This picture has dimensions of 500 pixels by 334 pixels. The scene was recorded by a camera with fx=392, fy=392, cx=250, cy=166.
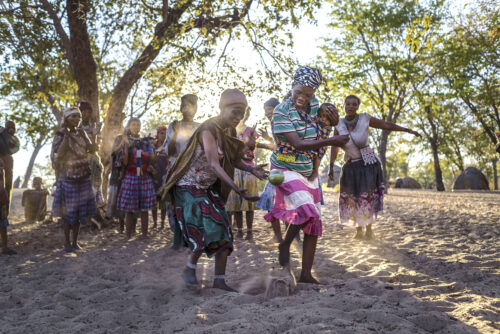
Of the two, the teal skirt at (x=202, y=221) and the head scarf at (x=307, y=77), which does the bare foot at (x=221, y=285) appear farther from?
the head scarf at (x=307, y=77)

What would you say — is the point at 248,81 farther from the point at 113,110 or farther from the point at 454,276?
the point at 454,276

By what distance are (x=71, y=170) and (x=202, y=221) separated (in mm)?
3018

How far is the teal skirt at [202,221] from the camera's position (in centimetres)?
339

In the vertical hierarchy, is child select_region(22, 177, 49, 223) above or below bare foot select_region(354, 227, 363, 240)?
above

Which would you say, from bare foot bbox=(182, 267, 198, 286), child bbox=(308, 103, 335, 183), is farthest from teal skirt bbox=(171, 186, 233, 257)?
child bbox=(308, 103, 335, 183)

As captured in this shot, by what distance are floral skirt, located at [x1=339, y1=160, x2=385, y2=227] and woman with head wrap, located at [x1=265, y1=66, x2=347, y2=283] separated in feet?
7.72

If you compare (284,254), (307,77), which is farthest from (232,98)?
(284,254)

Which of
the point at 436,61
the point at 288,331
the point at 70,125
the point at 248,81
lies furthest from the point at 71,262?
the point at 436,61

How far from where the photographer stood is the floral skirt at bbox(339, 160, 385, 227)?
5777 millimetres

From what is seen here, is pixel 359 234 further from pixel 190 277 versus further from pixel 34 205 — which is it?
pixel 34 205

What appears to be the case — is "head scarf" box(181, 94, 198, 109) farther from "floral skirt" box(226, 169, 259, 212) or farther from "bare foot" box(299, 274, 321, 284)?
"bare foot" box(299, 274, 321, 284)

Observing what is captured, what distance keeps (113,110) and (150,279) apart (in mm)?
5932

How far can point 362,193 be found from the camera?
5809mm

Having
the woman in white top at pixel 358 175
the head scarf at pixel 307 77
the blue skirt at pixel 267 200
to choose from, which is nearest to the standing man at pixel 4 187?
the blue skirt at pixel 267 200
